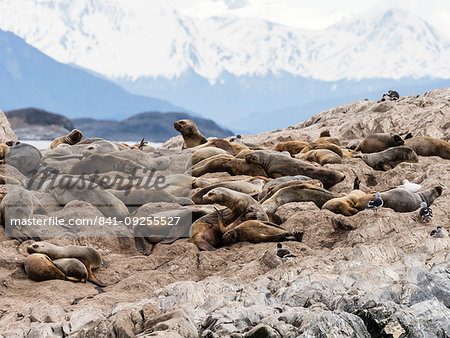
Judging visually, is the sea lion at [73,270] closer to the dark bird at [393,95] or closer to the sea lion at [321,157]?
the sea lion at [321,157]

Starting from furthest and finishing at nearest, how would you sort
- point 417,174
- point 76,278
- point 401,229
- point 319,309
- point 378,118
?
1. point 378,118
2. point 417,174
3. point 401,229
4. point 76,278
5. point 319,309

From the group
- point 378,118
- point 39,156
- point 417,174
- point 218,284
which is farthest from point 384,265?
point 378,118

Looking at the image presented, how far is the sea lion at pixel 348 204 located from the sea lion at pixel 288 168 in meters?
1.53

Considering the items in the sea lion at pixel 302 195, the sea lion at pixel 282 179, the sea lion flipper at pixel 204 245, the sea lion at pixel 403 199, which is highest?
the sea lion at pixel 403 199

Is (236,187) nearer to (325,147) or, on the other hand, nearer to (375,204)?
(375,204)

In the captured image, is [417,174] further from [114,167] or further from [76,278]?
[76,278]

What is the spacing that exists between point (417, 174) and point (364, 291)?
5.61 metres

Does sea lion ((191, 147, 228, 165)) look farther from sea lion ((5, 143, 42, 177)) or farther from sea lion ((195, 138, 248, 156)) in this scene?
sea lion ((5, 143, 42, 177))

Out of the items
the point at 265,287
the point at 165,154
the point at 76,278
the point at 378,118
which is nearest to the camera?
the point at 265,287

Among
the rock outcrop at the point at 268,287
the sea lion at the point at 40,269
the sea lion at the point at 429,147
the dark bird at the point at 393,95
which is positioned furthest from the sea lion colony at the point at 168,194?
the dark bird at the point at 393,95

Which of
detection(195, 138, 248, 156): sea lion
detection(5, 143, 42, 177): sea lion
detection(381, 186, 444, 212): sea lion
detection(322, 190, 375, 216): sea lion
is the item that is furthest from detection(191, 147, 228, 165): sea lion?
detection(381, 186, 444, 212): sea lion

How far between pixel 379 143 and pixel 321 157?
1.93 m

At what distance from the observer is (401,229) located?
7715 mm

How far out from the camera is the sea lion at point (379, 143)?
1327 centimetres
